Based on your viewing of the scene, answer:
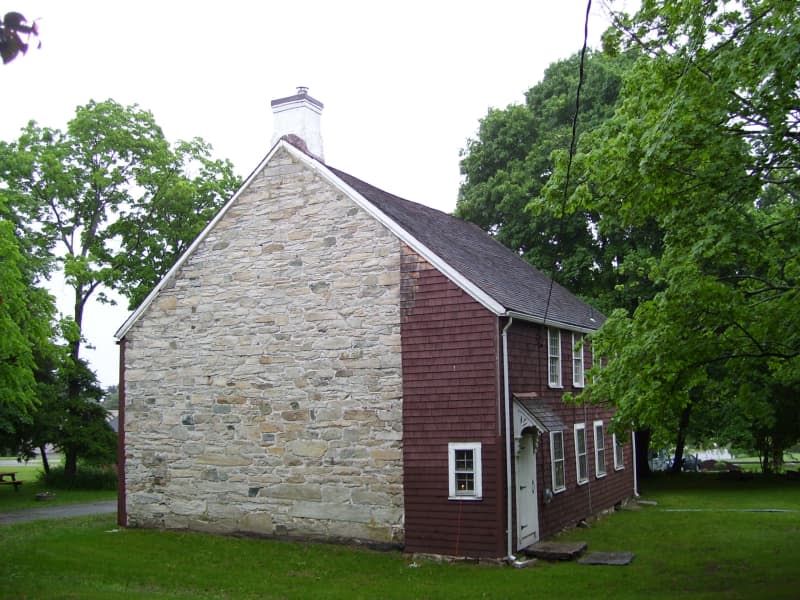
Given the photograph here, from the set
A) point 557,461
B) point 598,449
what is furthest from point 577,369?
point 557,461

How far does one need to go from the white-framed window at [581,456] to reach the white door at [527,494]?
3.06m

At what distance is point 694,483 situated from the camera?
93.0 feet

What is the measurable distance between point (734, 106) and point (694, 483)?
2151 centimetres

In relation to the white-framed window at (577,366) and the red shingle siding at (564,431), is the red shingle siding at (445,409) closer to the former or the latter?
the red shingle siding at (564,431)

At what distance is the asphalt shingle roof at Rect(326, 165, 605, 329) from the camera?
1519cm

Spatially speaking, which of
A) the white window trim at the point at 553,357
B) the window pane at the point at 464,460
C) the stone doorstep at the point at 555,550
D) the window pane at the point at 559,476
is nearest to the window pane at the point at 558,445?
the window pane at the point at 559,476

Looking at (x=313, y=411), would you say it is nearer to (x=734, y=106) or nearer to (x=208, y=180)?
(x=734, y=106)

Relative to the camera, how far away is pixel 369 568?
13.2 metres

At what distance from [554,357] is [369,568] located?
20.7 feet

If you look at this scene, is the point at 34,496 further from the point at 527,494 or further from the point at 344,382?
the point at 527,494

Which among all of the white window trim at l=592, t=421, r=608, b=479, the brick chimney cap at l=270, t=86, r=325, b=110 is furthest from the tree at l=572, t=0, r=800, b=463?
the brick chimney cap at l=270, t=86, r=325, b=110

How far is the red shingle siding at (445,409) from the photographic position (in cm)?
1356

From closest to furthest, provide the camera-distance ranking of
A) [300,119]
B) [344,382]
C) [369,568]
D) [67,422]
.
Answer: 1. [369,568]
2. [344,382]
3. [300,119]
4. [67,422]

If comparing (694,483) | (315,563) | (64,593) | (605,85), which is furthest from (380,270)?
(694,483)
